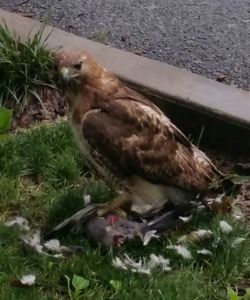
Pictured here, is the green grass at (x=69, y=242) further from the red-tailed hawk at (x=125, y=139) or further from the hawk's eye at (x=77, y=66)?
the hawk's eye at (x=77, y=66)

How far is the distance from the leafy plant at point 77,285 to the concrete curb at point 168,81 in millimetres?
1459

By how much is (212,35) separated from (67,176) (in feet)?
6.21

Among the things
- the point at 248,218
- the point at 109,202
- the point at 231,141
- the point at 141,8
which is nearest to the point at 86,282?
the point at 109,202

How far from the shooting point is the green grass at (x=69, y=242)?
4773 millimetres

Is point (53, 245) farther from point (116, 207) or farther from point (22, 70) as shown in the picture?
point (22, 70)

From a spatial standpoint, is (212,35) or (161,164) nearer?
(161,164)

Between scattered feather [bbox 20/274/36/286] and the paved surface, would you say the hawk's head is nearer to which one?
scattered feather [bbox 20/274/36/286]

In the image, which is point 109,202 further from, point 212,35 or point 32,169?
point 212,35

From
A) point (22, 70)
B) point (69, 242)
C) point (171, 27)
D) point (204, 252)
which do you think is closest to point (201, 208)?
point (204, 252)

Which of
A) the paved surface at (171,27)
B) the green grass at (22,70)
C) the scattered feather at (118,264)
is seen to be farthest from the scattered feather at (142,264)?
the paved surface at (171,27)

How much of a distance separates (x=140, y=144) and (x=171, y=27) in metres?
2.26

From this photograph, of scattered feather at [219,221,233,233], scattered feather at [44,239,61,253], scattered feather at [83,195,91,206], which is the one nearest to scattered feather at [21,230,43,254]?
scattered feather at [44,239,61,253]

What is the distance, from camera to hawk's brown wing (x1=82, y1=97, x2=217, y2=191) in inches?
196

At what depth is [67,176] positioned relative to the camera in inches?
220
